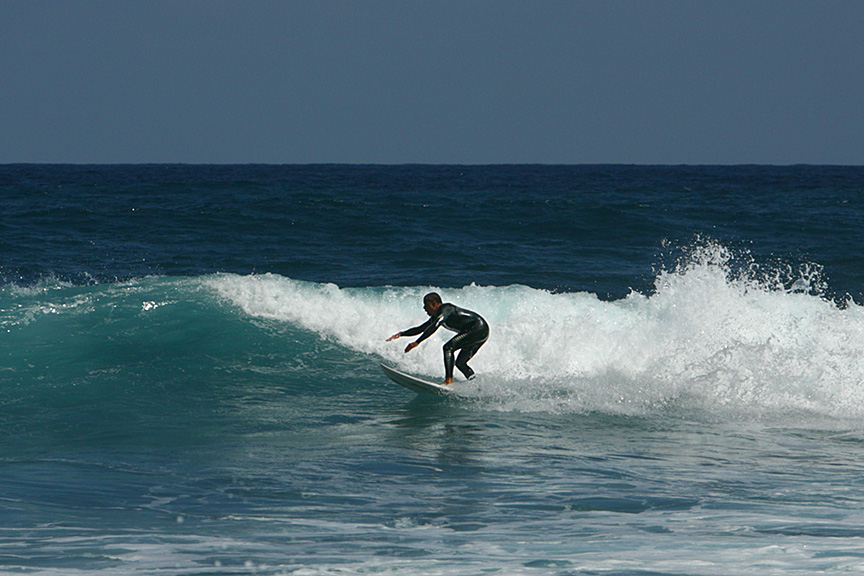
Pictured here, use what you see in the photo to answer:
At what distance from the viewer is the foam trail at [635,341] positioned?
11062mm

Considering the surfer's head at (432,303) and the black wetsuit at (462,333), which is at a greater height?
the surfer's head at (432,303)

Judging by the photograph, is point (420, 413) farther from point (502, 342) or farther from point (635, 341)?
point (635, 341)

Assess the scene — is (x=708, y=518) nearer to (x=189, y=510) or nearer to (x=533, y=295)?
(x=189, y=510)

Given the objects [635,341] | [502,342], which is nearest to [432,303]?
[502,342]

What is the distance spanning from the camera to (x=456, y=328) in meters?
11.3

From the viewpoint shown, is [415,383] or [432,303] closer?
[432,303]

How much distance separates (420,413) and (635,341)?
14.6ft

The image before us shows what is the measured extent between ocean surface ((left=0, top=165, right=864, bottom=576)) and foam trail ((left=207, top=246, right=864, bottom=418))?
48 millimetres

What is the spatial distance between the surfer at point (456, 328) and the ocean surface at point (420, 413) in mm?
349

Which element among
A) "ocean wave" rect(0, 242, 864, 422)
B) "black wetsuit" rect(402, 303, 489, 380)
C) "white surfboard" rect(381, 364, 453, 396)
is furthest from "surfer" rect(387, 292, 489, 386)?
"ocean wave" rect(0, 242, 864, 422)

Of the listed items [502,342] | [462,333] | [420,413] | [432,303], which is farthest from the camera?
[502,342]

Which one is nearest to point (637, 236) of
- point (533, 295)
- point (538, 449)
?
point (533, 295)

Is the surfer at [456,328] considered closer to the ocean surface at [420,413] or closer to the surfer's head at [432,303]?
the surfer's head at [432,303]

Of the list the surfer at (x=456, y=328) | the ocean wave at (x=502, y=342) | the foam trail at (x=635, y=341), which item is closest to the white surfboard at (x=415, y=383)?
the surfer at (x=456, y=328)
